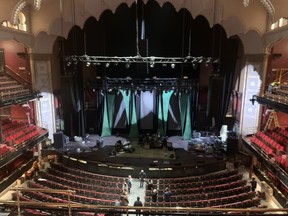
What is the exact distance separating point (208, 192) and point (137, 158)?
595 cm

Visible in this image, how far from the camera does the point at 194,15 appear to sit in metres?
15.9

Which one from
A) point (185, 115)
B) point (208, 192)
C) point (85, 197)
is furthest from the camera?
point (185, 115)

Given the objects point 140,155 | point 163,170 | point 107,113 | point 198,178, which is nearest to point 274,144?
point 198,178

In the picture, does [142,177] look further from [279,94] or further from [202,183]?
[279,94]

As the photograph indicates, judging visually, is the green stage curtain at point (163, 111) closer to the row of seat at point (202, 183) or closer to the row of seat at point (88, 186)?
the row of seat at point (202, 183)

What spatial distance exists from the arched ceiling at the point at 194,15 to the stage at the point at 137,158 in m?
7.28

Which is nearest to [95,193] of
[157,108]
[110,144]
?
[110,144]

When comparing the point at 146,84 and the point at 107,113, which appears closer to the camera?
the point at 146,84

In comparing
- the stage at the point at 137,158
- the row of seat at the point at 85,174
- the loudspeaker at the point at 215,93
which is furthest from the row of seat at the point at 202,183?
the loudspeaker at the point at 215,93

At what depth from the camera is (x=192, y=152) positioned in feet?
59.7

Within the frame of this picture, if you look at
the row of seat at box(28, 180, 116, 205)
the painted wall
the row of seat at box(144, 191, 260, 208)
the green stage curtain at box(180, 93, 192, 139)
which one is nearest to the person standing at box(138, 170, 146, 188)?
the row of seat at box(28, 180, 116, 205)

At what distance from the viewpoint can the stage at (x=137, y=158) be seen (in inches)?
588

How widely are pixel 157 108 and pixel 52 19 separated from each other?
10.5 metres

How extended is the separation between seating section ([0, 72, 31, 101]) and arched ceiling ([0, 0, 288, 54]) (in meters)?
2.53
